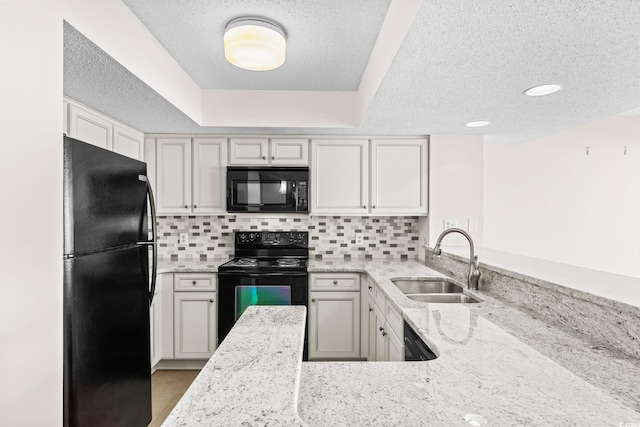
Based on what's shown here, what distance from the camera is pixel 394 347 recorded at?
1.77 metres

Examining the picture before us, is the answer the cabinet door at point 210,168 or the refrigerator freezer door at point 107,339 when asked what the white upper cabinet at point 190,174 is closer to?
the cabinet door at point 210,168

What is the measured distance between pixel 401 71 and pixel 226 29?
38.9 inches

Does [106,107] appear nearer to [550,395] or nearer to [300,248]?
[300,248]

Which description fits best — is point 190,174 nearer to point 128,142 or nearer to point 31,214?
point 128,142

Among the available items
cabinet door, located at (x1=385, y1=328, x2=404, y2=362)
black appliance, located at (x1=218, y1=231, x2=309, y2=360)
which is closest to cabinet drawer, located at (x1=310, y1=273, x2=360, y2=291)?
black appliance, located at (x1=218, y1=231, x2=309, y2=360)

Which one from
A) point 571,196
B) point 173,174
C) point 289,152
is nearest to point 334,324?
point 289,152

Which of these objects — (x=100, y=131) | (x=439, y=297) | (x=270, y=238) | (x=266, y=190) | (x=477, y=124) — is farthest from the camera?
(x=270, y=238)

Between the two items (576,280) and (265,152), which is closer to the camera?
(576,280)

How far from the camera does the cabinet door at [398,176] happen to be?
10.00 ft

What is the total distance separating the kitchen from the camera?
1.06 m

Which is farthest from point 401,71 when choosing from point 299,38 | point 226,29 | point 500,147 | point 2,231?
point 500,147

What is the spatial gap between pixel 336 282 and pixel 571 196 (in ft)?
9.66

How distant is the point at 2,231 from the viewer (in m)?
1.02

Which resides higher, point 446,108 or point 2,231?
point 446,108
